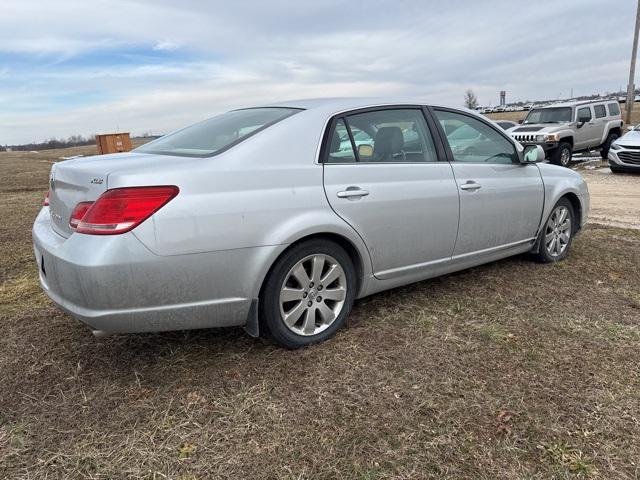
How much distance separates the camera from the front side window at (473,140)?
398 centimetres

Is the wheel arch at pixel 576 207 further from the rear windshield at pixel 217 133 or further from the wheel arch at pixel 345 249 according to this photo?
the rear windshield at pixel 217 133

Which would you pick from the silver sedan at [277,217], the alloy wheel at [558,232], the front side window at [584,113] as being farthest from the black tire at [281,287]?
the front side window at [584,113]

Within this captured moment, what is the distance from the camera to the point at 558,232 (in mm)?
4930

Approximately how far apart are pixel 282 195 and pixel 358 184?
59cm

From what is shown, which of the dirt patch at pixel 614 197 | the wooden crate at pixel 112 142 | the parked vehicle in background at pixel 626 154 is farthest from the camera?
the wooden crate at pixel 112 142

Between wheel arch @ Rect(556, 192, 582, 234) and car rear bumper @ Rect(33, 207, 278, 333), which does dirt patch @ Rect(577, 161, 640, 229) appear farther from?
car rear bumper @ Rect(33, 207, 278, 333)

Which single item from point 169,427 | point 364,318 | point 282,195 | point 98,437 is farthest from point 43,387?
point 364,318

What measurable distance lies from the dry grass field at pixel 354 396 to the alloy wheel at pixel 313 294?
17cm

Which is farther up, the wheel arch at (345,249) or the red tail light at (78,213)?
the red tail light at (78,213)

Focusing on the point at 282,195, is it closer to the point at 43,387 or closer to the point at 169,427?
the point at 169,427

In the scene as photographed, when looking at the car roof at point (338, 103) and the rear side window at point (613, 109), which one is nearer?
the car roof at point (338, 103)

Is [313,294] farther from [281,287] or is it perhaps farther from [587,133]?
[587,133]

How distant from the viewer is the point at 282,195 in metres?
2.92

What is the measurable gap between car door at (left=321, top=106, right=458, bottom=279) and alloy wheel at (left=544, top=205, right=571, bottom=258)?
1513 mm
